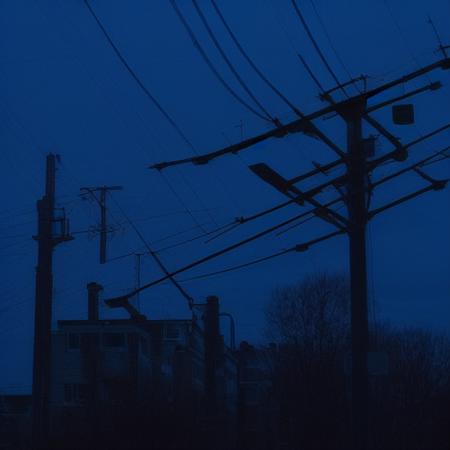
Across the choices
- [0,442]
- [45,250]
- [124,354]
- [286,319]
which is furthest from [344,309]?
[45,250]

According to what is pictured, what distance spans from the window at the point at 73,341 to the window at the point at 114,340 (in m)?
1.64

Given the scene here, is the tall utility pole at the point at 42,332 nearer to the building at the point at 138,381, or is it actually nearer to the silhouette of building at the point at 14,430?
the building at the point at 138,381

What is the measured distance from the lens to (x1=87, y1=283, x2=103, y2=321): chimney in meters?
51.5

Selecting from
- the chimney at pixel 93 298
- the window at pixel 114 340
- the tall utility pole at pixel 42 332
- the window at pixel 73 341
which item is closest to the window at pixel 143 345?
the window at pixel 114 340

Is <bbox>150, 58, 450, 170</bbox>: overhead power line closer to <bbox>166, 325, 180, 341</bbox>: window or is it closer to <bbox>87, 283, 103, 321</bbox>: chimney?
<bbox>87, 283, 103, 321</bbox>: chimney

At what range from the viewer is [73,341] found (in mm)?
58031

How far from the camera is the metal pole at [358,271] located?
17.4 meters

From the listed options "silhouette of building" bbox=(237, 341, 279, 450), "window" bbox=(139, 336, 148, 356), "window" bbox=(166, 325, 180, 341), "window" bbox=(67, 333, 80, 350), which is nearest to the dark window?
"window" bbox=(139, 336, 148, 356)

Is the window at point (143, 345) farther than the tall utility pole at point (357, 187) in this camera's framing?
Yes

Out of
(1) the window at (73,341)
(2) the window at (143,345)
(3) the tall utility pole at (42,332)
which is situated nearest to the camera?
(3) the tall utility pole at (42,332)

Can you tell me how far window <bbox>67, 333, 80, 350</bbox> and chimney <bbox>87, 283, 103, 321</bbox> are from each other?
247 cm

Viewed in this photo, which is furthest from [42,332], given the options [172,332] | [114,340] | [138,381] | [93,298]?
[172,332]

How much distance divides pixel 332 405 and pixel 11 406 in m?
42.6

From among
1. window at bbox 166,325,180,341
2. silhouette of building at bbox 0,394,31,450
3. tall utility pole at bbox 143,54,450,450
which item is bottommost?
silhouette of building at bbox 0,394,31,450
